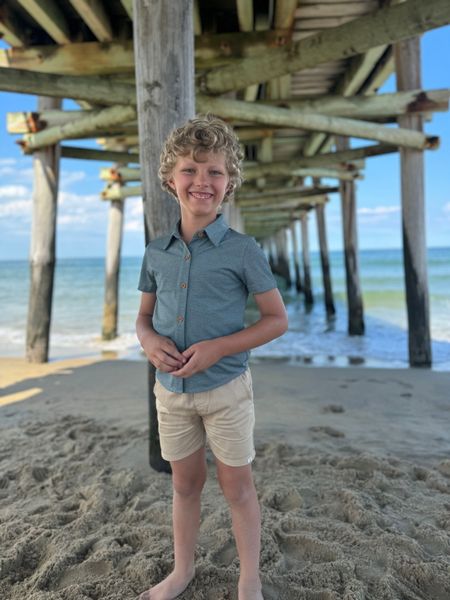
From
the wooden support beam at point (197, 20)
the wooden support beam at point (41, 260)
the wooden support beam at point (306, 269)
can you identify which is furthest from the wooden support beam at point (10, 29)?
the wooden support beam at point (306, 269)

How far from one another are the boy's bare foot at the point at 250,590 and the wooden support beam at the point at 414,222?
16.2ft

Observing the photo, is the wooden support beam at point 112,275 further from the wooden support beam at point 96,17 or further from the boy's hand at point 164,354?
the boy's hand at point 164,354

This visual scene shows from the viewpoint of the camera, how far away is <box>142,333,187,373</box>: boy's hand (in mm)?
1439

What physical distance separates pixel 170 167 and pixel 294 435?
2242 millimetres

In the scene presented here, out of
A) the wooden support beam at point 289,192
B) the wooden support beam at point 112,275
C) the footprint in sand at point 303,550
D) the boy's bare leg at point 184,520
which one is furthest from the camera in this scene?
the wooden support beam at point 289,192

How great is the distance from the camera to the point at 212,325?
1.48 meters

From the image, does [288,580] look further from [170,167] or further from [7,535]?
[170,167]

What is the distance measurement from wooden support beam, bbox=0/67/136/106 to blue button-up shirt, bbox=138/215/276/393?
307 centimetres

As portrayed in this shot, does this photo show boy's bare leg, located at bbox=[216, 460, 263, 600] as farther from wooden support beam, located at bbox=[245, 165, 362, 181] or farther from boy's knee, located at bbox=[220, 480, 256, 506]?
wooden support beam, located at bbox=[245, 165, 362, 181]

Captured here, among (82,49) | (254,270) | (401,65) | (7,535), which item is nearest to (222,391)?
(254,270)

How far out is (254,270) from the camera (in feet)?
4.76

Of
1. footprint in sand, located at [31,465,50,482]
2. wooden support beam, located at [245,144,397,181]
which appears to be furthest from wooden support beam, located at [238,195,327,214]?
footprint in sand, located at [31,465,50,482]

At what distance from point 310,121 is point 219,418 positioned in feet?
13.9

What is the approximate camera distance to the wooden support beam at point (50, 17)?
4461 millimetres
